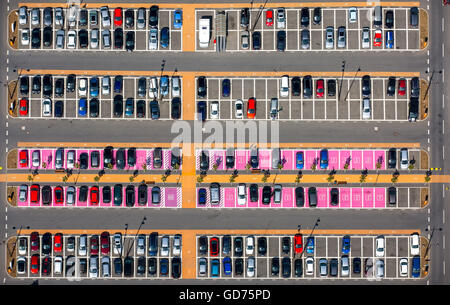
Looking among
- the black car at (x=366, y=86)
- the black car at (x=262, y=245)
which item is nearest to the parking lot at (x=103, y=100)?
the black car at (x=262, y=245)

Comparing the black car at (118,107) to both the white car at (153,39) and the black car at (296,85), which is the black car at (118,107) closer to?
the white car at (153,39)

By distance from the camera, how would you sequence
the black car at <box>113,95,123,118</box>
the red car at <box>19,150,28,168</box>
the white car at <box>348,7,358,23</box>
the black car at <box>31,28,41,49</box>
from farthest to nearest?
Result: the black car at <box>31,28,41,49</box> < the white car at <box>348,7,358,23</box> < the black car at <box>113,95,123,118</box> < the red car at <box>19,150,28,168</box>

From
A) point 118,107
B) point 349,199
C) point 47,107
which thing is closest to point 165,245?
point 118,107

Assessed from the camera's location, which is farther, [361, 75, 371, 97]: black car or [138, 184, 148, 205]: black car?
[361, 75, 371, 97]: black car

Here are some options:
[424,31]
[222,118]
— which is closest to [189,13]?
[222,118]

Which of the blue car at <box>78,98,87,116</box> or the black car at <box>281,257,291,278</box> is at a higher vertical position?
the blue car at <box>78,98,87,116</box>

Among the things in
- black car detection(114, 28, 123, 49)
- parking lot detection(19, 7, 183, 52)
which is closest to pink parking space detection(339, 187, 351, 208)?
parking lot detection(19, 7, 183, 52)

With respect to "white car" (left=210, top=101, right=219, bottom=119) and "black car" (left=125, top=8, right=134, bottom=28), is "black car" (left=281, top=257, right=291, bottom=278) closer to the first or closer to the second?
"white car" (left=210, top=101, right=219, bottom=119)
